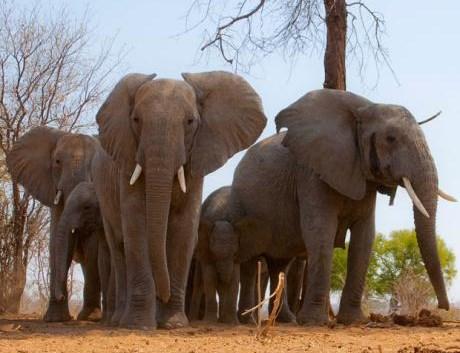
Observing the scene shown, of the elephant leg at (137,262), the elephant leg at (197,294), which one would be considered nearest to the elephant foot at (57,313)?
the elephant leg at (197,294)

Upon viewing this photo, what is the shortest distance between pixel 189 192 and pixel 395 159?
212cm

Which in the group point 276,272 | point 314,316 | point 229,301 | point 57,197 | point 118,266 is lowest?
point 314,316

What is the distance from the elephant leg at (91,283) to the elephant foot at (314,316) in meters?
3.14

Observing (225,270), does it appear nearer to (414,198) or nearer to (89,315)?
(89,315)

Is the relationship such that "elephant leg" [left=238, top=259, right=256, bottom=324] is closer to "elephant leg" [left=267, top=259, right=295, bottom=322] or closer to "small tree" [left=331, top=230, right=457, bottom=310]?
"elephant leg" [left=267, top=259, right=295, bottom=322]

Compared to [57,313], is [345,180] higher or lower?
higher

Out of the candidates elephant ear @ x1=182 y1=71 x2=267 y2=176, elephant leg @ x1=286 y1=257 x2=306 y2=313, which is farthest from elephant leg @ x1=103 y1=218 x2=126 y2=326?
elephant leg @ x1=286 y1=257 x2=306 y2=313

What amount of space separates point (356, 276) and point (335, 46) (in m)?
3.94

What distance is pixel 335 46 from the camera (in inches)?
521

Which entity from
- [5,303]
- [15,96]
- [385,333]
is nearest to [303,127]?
[385,333]

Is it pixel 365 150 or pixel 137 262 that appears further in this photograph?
pixel 365 150

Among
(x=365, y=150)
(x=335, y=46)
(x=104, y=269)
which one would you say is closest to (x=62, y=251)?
(x=104, y=269)

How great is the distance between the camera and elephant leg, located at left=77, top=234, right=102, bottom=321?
1227cm

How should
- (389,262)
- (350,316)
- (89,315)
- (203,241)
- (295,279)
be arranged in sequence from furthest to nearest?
(389,262) → (295,279) → (89,315) → (203,241) → (350,316)
